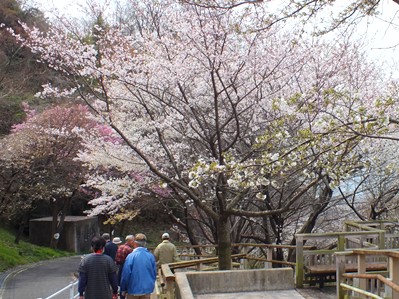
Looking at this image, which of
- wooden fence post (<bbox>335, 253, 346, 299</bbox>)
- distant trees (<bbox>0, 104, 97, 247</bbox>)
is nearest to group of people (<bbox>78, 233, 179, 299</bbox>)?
wooden fence post (<bbox>335, 253, 346, 299</bbox>)

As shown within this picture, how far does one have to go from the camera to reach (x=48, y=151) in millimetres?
25094

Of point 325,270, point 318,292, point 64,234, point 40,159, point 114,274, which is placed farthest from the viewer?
point 64,234

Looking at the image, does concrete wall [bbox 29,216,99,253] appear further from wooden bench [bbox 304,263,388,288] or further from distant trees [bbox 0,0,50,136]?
wooden bench [bbox 304,263,388,288]

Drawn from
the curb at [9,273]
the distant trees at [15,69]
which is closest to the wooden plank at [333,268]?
the curb at [9,273]

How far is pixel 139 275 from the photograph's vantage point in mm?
7652

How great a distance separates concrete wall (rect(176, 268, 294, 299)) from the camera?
9.20 meters

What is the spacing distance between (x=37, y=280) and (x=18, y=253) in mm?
7651

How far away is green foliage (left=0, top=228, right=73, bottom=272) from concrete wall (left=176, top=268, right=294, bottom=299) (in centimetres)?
1419

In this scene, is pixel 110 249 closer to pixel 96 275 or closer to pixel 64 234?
pixel 96 275

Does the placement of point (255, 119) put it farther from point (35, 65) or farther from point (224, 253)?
point (35, 65)

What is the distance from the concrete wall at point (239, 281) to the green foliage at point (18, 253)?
14.2m

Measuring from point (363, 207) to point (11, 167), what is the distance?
15.6 meters

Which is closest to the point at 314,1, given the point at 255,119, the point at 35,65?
the point at 255,119

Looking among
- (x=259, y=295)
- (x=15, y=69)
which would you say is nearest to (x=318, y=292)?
(x=259, y=295)
